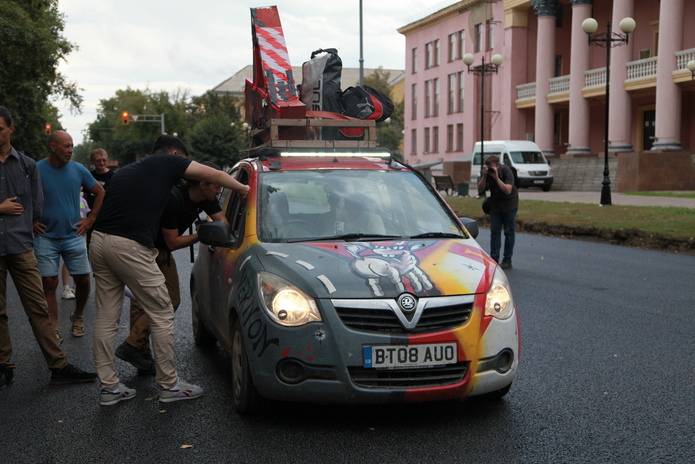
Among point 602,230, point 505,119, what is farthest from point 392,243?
point 505,119

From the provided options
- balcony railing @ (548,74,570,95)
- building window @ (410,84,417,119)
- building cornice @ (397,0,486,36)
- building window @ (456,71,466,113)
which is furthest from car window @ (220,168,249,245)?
building window @ (410,84,417,119)

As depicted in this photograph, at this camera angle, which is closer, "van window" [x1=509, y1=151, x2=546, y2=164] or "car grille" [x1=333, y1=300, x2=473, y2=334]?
"car grille" [x1=333, y1=300, x2=473, y2=334]

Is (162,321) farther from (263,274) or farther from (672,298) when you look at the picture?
(672,298)

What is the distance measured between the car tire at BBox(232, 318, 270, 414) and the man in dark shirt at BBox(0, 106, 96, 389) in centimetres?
150

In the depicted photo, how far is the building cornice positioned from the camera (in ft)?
201

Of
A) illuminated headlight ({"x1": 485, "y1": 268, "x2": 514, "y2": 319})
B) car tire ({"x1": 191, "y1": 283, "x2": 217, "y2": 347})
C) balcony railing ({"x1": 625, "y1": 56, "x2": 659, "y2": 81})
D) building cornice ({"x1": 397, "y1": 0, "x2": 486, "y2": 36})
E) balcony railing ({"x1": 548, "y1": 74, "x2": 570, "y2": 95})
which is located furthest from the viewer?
building cornice ({"x1": 397, "y1": 0, "x2": 486, "y2": 36})

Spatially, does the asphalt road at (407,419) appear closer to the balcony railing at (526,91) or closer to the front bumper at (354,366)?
the front bumper at (354,366)

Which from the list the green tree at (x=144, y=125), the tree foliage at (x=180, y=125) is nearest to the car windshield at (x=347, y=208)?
the tree foliage at (x=180, y=125)

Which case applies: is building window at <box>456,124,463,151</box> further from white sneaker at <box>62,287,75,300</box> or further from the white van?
white sneaker at <box>62,287,75,300</box>

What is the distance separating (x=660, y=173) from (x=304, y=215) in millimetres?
33665

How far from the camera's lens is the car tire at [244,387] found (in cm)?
503

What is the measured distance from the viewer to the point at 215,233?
567 centimetres

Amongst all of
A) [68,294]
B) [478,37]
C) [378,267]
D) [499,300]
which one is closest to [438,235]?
[499,300]

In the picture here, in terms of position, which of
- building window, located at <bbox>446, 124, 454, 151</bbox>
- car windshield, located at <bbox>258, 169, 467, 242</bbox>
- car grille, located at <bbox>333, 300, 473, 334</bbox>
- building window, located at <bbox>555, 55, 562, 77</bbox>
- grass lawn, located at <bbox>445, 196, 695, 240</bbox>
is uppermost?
building window, located at <bbox>555, 55, 562, 77</bbox>
